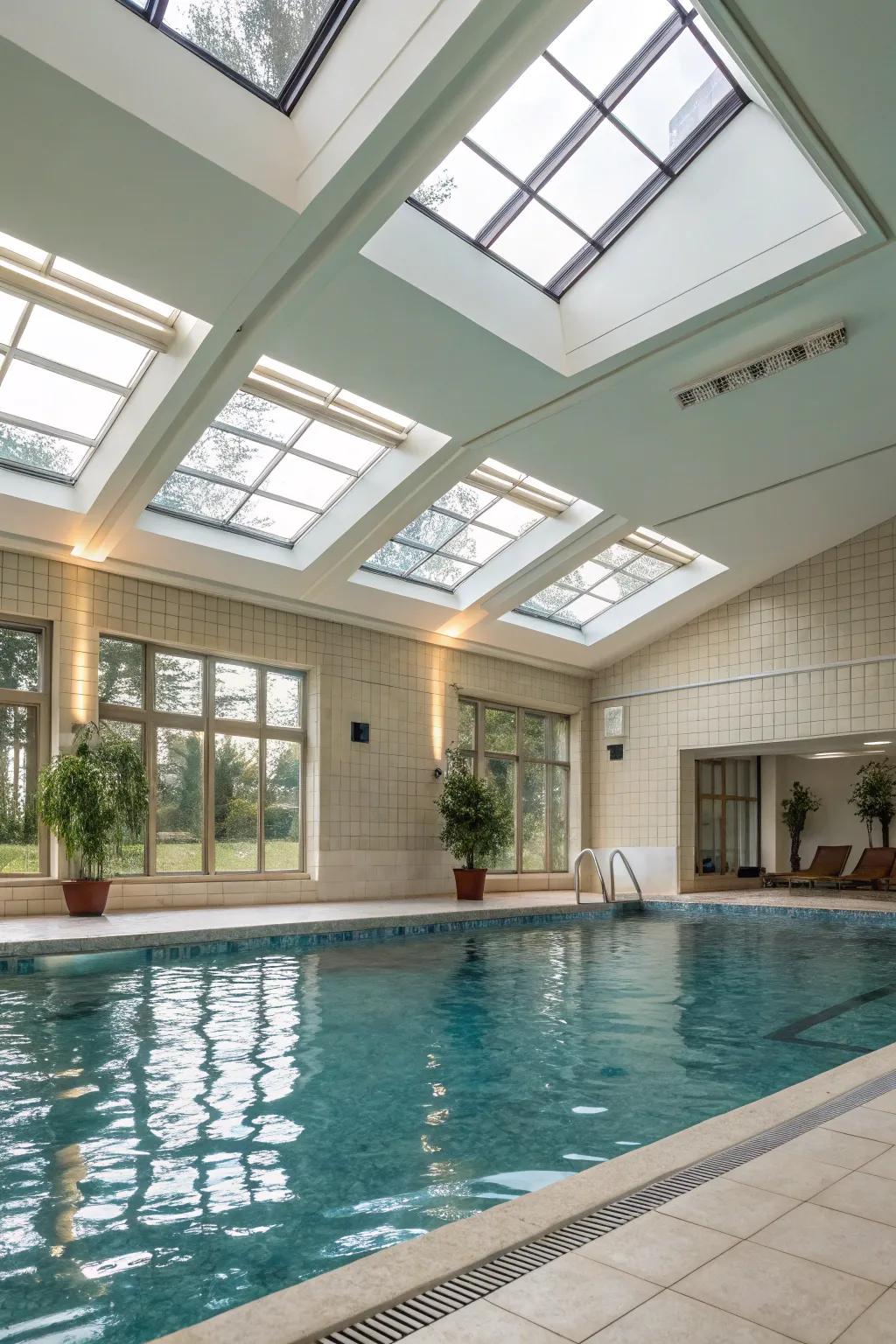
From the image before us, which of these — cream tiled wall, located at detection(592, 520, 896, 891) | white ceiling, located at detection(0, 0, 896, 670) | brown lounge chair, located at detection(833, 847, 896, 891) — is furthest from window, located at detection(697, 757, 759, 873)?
white ceiling, located at detection(0, 0, 896, 670)

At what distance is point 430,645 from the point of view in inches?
482

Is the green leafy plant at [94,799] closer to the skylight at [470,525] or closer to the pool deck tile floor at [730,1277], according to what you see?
the skylight at [470,525]

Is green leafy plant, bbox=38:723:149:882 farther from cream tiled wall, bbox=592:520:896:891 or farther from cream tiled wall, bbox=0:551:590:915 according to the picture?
cream tiled wall, bbox=592:520:896:891

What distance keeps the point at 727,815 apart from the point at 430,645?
20.8 ft

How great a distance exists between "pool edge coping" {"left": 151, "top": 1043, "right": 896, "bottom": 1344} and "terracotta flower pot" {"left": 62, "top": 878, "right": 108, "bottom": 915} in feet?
21.2

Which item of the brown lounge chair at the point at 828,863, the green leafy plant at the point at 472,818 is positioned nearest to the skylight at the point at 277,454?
the green leafy plant at the point at 472,818

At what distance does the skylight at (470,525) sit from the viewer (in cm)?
1004

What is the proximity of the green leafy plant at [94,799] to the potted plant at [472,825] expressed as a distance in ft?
13.1

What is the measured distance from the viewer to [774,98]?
5.38m

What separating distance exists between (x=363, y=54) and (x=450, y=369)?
7.75ft

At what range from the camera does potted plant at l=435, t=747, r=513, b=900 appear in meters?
11.2

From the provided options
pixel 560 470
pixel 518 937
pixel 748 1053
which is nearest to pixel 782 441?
pixel 560 470

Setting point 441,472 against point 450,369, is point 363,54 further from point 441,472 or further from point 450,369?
point 441,472

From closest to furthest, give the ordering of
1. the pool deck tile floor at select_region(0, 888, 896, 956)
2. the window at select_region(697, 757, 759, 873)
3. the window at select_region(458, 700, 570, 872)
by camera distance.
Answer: the pool deck tile floor at select_region(0, 888, 896, 956) → the window at select_region(458, 700, 570, 872) → the window at select_region(697, 757, 759, 873)
